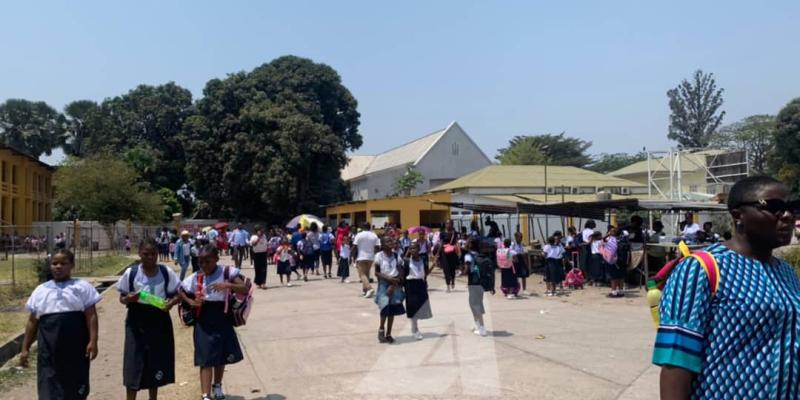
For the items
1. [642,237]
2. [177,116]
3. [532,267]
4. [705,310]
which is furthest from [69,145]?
[705,310]

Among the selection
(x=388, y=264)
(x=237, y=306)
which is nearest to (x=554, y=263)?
(x=388, y=264)

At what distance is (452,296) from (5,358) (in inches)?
346

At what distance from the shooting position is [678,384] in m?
2.42

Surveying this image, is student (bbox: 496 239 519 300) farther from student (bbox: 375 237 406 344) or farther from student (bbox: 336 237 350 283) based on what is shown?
student (bbox: 336 237 350 283)

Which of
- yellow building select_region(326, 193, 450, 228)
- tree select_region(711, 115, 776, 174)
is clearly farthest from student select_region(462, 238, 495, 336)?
tree select_region(711, 115, 776, 174)

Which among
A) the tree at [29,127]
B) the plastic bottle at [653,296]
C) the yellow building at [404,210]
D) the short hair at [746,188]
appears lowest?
the plastic bottle at [653,296]

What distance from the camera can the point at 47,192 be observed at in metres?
58.3

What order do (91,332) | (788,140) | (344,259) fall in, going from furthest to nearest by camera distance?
(788,140) → (344,259) → (91,332)

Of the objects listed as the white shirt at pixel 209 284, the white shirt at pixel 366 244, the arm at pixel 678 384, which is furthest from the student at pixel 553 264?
the arm at pixel 678 384

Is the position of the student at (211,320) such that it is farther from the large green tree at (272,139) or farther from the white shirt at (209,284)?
the large green tree at (272,139)

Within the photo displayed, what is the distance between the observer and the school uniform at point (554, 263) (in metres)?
15.8

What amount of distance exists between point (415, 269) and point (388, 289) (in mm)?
550

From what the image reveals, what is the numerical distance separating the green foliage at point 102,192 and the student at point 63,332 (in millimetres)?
39752

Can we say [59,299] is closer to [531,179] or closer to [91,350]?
[91,350]
